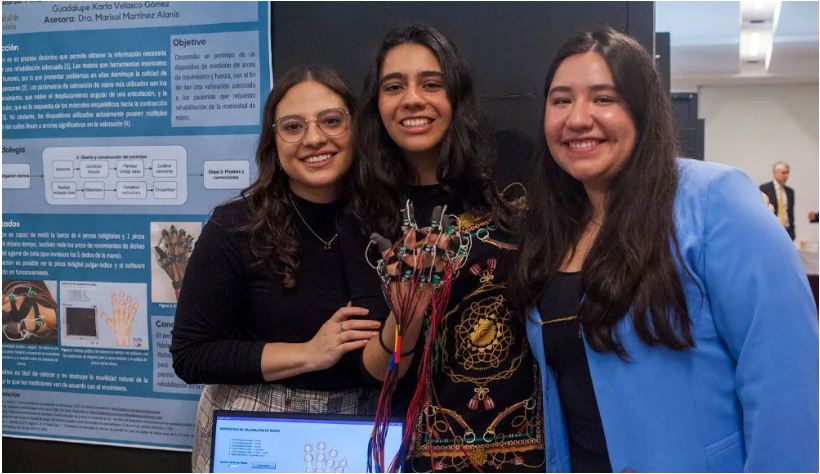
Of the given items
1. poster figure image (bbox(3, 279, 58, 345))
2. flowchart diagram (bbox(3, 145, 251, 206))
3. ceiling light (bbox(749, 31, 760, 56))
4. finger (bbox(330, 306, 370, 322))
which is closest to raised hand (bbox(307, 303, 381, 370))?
finger (bbox(330, 306, 370, 322))

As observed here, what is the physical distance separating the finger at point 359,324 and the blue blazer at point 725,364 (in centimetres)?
48

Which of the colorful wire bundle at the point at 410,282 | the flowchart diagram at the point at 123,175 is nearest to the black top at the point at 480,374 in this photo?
the colorful wire bundle at the point at 410,282

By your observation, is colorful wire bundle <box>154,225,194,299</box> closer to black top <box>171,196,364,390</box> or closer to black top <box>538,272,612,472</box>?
black top <box>171,196,364,390</box>

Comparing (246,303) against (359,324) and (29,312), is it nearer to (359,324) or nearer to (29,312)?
(359,324)

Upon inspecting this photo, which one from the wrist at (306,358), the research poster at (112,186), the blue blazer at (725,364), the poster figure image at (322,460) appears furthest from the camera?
the research poster at (112,186)

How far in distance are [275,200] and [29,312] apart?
117cm

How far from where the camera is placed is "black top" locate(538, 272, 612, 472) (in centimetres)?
129

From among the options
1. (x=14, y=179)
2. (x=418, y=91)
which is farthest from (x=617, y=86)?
(x=14, y=179)

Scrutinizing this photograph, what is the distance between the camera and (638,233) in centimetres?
120

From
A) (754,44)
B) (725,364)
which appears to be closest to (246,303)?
(725,364)

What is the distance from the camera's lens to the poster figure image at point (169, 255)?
2023mm

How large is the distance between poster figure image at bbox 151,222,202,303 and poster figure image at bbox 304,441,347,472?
87cm

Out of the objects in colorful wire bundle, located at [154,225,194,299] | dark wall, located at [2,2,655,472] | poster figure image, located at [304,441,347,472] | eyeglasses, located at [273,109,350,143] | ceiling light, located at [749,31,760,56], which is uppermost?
ceiling light, located at [749,31,760,56]

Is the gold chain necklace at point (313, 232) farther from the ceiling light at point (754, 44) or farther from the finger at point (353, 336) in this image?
the ceiling light at point (754, 44)
